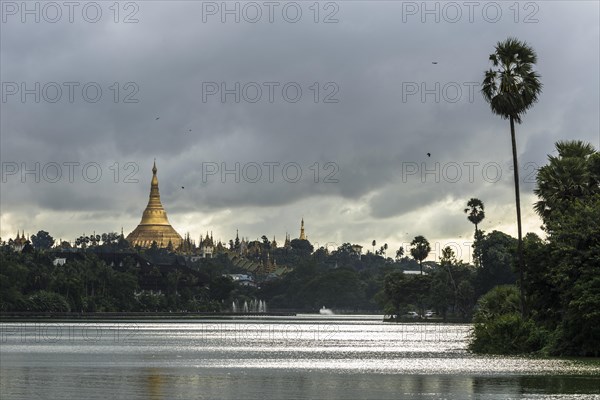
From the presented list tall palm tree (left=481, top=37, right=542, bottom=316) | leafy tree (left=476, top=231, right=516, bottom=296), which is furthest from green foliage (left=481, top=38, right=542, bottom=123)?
leafy tree (left=476, top=231, right=516, bottom=296)

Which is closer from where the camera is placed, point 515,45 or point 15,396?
point 15,396

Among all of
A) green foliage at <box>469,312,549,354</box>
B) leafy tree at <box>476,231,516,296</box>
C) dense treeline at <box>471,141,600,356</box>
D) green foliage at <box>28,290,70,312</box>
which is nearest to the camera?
dense treeline at <box>471,141,600,356</box>

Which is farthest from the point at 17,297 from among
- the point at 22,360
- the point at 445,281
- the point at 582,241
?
the point at 582,241

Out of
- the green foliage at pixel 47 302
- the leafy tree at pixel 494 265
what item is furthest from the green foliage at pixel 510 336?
the green foliage at pixel 47 302

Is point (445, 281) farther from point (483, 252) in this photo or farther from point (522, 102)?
point (522, 102)

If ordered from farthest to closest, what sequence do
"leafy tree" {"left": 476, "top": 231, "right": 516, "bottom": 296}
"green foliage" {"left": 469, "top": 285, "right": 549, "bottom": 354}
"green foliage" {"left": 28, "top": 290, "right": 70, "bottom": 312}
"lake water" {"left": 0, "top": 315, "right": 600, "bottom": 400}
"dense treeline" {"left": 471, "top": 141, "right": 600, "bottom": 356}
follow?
"green foliage" {"left": 28, "top": 290, "right": 70, "bottom": 312} < "leafy tree" {"left": 476, "top": 231, "right": 516, "bottom": 296} < "green foliage" {"left": 469, "top": 285, "right": 549, "bottom": 354} < "dense treeline" {"left": 471, "top": 141, "right": 600, "bottom": 356} < "lake water" {"left": 0, "top": 315, "right": 600, "bottom": 400}

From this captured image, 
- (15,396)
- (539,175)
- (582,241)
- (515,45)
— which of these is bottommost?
(15,396)

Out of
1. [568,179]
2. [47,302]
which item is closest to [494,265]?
[47,302]

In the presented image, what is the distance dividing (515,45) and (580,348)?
1923 cm

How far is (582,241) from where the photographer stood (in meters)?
66.6

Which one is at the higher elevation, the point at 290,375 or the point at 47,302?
the point at 47,302

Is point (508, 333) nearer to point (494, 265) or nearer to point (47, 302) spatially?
point (494, 265)

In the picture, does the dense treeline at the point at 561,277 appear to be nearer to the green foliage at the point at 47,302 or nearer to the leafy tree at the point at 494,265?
the leafy tree at the point at 494,265

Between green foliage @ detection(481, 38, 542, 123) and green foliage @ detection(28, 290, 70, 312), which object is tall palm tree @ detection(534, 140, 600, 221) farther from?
green foliage @ detection(28, 290, 70, 312)
